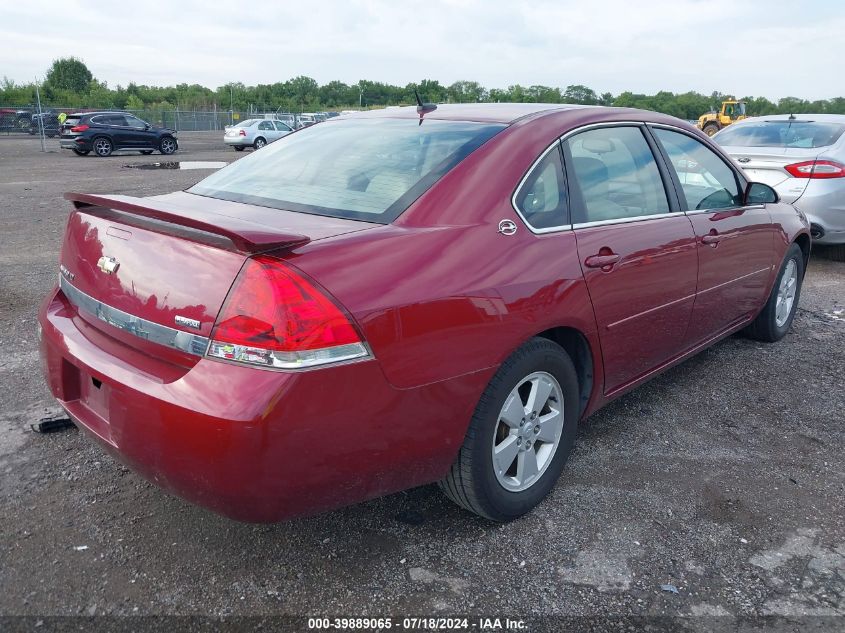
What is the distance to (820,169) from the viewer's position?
7156 mm

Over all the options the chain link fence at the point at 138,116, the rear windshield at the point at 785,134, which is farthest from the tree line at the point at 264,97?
the rear windshield at the point at 785,134

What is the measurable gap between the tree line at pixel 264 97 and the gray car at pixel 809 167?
26345 millimetres

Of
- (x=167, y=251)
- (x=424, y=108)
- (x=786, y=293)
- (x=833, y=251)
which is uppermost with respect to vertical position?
(x=424, y=108)

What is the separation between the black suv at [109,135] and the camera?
23.5 meters

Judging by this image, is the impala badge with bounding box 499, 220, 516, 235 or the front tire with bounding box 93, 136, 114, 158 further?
the front tire with bounding box 93, 136, 114, 158

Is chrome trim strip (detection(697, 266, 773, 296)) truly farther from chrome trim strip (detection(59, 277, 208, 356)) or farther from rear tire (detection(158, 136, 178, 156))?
rear tire (detection(158, 136, 178, 156))

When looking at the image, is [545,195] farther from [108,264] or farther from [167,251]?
[108,264]

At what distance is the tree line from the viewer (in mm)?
52562

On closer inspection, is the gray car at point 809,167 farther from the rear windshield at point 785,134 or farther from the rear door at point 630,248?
the rear door at point 630,248

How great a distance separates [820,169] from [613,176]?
5063mm

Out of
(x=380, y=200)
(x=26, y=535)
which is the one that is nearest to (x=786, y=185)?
(x=380, y=200)

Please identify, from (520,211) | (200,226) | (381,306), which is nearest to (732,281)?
(520,211)

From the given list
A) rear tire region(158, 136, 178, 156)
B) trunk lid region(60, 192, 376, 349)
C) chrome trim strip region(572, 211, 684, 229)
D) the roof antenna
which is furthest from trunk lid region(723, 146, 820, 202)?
rear tire region(158, 136, 178, 156)

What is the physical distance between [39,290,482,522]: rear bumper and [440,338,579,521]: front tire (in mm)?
109
